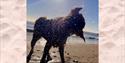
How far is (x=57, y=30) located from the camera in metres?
1.67

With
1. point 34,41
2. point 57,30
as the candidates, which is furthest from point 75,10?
point 34,41

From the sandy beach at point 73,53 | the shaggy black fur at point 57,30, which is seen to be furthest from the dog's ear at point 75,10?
the sandy beach at point 73,53

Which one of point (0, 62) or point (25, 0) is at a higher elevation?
point (25, 0)

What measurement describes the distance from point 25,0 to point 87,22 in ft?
1.22

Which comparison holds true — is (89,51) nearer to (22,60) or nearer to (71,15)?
(71,15)

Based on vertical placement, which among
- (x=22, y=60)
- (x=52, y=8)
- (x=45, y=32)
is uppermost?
(x=52, y=8)

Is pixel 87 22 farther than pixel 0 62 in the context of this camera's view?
Yes

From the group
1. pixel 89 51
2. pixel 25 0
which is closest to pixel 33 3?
pixel 25 0

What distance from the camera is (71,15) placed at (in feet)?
5.51

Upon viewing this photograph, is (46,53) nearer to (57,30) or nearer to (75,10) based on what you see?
(57,30)

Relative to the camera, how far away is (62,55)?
1.66 meters

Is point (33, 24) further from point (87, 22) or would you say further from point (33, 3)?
point (87, 22)

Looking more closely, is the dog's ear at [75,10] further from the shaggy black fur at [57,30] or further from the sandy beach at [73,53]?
the sandy beach at [73,53]

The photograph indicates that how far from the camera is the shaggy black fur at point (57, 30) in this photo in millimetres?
1664
